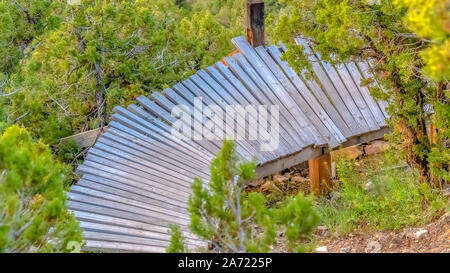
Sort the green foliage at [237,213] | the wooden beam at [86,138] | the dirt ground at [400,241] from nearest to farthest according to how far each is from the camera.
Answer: the green foliage at [237,213] → the dirt ground at [400,241] → the wooden beam at [86,138]

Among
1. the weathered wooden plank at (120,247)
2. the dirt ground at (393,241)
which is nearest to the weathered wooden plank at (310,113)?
the dirt ground at (393,241)

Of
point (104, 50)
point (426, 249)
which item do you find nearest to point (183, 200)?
point (426, 249)

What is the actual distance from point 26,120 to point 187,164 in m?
3.27

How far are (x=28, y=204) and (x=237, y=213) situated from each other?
1.13 metres

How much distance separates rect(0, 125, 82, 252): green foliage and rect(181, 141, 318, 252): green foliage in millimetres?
695

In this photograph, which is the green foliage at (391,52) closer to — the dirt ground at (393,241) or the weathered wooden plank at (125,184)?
the dirt ground at (393,241)

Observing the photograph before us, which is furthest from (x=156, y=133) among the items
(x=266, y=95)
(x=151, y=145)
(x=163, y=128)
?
(x=266, y=95)

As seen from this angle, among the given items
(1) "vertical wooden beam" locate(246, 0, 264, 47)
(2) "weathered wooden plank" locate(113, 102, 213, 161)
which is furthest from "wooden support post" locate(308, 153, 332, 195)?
(1) "vertical wooden beam" locate(246, 0, 264, 47)

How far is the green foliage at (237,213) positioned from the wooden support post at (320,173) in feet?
15.9

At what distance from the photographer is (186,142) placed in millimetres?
A: 6750

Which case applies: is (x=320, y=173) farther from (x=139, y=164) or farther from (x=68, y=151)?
(x=68, y=151)

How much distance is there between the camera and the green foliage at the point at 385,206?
5598mm
